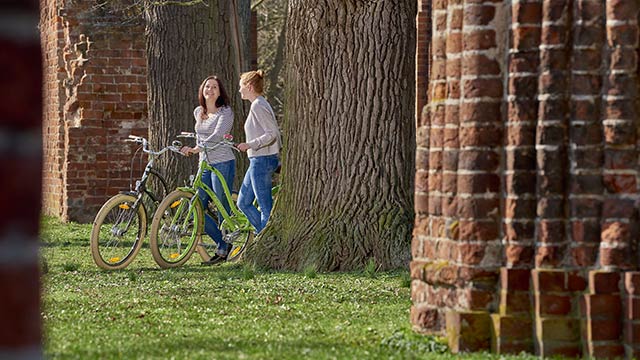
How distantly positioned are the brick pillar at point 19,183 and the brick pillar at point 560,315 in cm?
507

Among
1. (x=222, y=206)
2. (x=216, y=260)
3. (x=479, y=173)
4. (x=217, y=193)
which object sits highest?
(x=479, y=173)

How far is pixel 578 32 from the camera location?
587 centimetres

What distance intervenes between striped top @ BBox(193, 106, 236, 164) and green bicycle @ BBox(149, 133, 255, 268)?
0.31ft

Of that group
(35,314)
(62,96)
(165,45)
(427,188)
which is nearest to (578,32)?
(427,188)

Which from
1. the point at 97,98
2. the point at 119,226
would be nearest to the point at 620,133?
the point at 119,226

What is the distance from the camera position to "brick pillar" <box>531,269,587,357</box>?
5.84m

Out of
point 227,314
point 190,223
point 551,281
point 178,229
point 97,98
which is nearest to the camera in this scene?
point 551,281

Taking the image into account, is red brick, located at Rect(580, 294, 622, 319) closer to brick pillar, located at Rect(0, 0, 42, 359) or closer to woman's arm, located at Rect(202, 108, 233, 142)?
brick pillar, located at Rect(0, 0, 42, 359)

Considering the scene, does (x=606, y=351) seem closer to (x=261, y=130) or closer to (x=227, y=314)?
(x=227, y=314)

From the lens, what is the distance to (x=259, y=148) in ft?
41.8

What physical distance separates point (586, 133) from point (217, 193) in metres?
7.32

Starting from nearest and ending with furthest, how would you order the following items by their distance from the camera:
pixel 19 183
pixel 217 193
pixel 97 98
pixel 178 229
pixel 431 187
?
1. pixel 19 183
2. pixel 431 187
3. pixel 178 229
4. pixel 217 193
5. pixel 97 98

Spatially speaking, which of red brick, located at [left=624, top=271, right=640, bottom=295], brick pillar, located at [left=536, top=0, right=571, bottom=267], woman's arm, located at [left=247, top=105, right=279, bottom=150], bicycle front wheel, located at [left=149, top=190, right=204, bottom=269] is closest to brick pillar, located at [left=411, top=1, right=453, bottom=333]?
brick pillar, located at [left=536, top=0, right=571, bottom=267]

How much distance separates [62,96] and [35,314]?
69.3 ft
